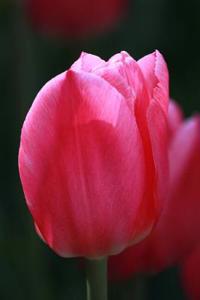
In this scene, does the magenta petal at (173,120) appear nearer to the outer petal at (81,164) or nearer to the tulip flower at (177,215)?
the tulip flower at (177,215)

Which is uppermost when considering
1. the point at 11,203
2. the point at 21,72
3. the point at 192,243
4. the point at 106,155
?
the point at 106,155

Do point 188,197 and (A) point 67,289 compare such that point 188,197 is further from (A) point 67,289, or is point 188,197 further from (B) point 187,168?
(A) point 67,289

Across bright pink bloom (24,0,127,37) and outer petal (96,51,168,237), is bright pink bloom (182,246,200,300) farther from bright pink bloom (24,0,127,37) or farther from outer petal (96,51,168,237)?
bright pink bloom (24,0,127,37)

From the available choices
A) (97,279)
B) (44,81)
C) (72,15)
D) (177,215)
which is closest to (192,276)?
(177,215)

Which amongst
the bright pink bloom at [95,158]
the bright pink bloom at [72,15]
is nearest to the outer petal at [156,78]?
the bright pink bloom at [95,158]

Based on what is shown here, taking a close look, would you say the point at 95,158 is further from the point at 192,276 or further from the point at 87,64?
the point at 192,276

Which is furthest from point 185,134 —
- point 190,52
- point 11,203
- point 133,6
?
point 133,6

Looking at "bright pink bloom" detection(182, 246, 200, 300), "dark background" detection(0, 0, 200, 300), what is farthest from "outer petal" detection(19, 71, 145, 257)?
"dark background" detection(0, 0, 200, 300)
